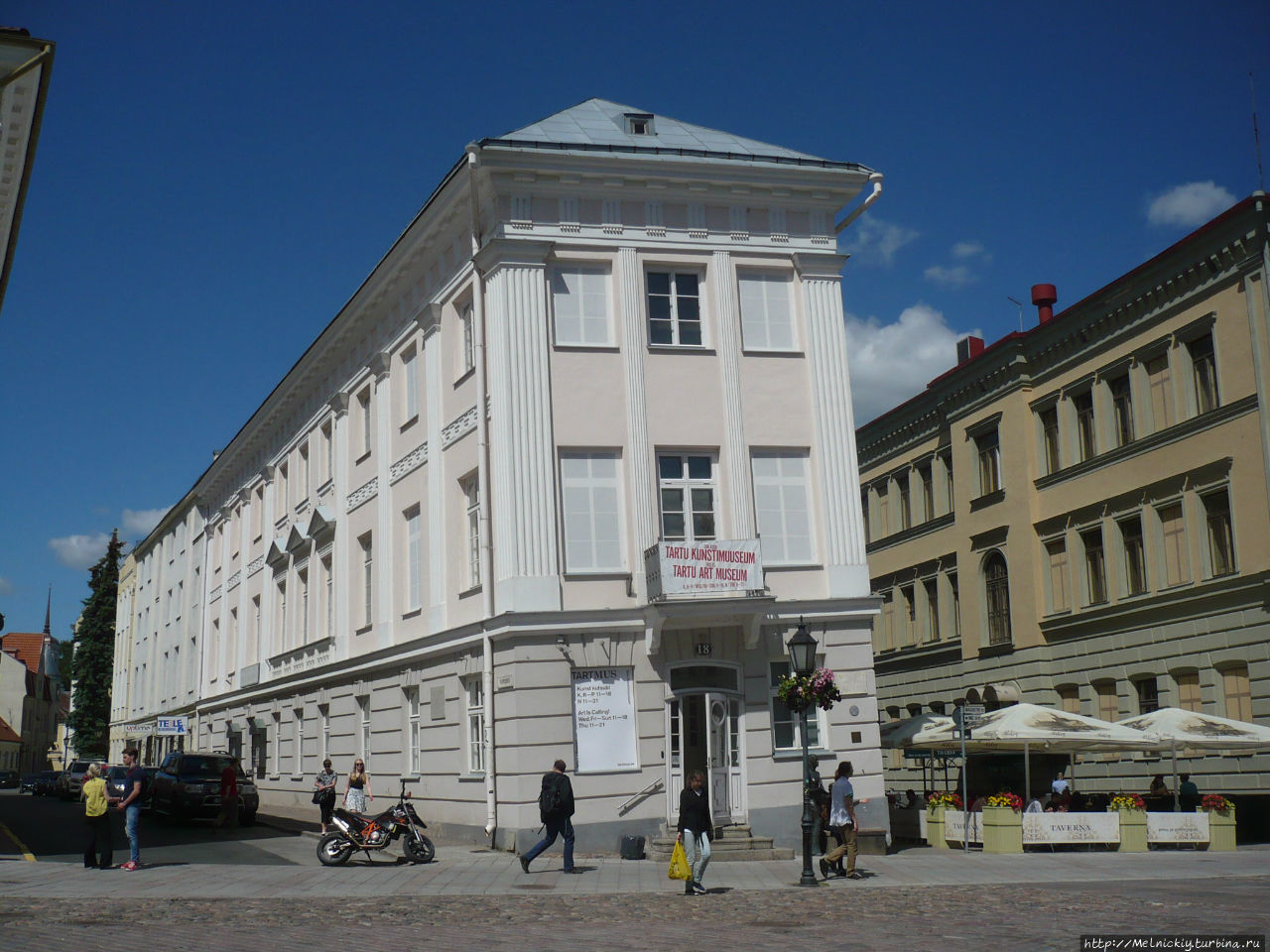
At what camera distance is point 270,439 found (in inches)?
1640

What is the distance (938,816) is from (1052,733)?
2.63 meters

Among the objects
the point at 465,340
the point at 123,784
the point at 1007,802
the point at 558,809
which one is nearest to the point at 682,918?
the point at 558,809

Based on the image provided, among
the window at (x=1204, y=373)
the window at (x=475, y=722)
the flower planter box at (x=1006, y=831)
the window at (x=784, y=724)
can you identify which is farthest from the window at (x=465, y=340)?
the window at (x=1204, y=373)

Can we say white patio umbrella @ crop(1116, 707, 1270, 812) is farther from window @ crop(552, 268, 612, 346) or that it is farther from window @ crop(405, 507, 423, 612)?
window @ crop(405, 507, 423, 612)

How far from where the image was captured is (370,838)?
70.1ft

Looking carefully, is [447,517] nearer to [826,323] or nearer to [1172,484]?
[826,323]

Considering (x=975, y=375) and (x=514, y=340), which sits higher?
(x=975, y=375)

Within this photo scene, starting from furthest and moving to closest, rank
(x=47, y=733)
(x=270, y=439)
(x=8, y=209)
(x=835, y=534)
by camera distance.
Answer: (x=47, y=733), (x=270, y=439), (x=835, y=534), (x=8, y=209)

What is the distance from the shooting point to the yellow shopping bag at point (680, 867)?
56.4 ft

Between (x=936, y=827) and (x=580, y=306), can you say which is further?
(x=936, y=827)

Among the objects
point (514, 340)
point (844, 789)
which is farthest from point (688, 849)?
point (514, 340)

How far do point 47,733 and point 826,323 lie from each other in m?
135

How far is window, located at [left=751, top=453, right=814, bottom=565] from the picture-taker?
2406 cm

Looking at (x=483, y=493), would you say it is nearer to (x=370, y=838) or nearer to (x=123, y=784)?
(x=370, y=838)
